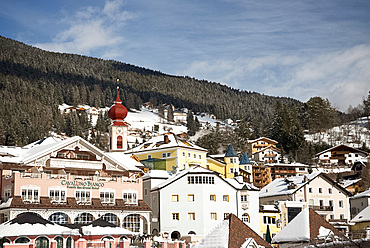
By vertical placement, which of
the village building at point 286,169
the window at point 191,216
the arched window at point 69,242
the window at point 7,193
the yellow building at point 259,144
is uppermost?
the yellow building at point 259,144

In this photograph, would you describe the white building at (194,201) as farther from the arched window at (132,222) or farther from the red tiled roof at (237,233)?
the red tiled roof at (237,233)

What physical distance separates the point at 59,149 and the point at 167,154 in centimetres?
3069

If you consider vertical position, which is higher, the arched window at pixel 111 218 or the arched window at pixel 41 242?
the arched window at pixel 111 218

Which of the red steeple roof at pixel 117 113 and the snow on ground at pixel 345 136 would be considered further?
the snow on ground at pixel 345 136

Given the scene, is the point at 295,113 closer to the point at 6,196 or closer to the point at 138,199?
the point at 138,199

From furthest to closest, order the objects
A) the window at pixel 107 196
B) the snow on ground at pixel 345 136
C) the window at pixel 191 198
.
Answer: the snow on ground at pixel 345 136
the window at pixel 191 198
the window at pixel 107 196

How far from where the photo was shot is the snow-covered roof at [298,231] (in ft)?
121

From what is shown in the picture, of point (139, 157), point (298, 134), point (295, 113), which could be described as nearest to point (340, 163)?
point (298, 134)

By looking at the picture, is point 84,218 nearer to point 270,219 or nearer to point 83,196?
point 83,196

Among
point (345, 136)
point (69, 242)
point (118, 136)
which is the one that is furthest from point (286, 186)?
point (345, 136)

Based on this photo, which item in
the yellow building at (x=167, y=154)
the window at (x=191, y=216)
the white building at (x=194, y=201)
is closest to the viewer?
the white building at (x=194, y=201)

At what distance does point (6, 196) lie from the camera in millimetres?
53438

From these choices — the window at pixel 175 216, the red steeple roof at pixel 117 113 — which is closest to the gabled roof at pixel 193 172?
the window at pixel 175 216

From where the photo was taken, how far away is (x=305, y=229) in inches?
1475
